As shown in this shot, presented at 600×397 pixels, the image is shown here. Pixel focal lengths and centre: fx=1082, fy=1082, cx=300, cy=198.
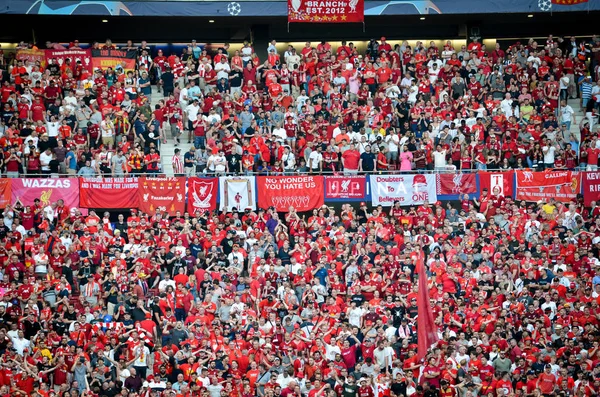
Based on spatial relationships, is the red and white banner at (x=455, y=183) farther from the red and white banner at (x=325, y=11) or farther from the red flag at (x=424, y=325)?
the red flag at (x=424, y=325)

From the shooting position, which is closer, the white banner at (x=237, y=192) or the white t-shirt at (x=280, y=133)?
the white banner at (x=237, y=192)

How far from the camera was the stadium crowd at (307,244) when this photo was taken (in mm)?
23703

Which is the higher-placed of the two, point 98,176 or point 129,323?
point 98,176

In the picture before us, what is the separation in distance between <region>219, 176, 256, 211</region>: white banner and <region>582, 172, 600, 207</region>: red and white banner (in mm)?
9479

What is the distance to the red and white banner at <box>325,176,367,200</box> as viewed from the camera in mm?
30672

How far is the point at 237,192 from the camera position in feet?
99.7

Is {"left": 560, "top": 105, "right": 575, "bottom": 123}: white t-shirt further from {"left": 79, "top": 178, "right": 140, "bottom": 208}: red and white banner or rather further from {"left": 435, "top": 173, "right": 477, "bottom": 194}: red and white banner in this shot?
{"left": 79, "top": 178, "right": 140, "bottom": 208}: red and white banner

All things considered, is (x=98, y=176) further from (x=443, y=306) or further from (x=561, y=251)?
(x=561, y=251)

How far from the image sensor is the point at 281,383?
23.4 m

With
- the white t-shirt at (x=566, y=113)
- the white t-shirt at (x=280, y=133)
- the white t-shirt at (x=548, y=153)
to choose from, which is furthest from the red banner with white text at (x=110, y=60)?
the white t-shirt at (x=566, y=113)

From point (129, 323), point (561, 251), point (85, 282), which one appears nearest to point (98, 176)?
point (85, 282)

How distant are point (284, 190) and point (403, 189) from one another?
3393 mm

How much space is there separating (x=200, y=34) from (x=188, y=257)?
13374mm

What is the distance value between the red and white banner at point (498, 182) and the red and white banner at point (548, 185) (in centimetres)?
26
